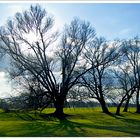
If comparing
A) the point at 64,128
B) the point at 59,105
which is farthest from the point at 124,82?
the point at 64,128

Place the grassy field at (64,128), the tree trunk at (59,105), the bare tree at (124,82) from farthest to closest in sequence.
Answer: the bare tree at (124,82), the tree trunk at (59,105), the grassy field at (64,128)

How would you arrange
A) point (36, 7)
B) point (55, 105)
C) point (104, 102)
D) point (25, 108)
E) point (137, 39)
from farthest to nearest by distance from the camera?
point (137, 39) < point (104, 102) < point (55, 105) < point (36, 7) < point (25, 108)

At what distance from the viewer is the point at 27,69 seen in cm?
3092

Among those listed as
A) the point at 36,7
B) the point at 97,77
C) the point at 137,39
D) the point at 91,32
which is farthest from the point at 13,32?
the point at 137,39

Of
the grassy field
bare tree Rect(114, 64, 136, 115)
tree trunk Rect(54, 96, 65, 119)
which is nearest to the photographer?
the grassy field

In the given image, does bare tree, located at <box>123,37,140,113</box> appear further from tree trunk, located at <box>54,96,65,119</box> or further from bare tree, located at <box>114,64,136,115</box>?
tree trunk, located at <box>54,96,65,119</box>

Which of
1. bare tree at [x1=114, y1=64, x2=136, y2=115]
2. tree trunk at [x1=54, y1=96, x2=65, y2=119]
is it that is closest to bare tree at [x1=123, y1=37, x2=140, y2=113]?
bare tree at [x1=114, y1=64, x2=136, y2=115]

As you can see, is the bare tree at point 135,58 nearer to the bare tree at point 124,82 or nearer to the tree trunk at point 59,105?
the bare tree at point 124,82

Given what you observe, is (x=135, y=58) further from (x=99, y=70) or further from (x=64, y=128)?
(x=64, y=128)

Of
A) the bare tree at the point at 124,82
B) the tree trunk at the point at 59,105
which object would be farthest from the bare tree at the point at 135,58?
the tree trunk at the point at 59,105

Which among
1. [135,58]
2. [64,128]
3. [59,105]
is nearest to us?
[64,128]

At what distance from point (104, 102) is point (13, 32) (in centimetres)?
1318

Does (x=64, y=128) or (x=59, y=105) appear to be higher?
(x=59, y=105)

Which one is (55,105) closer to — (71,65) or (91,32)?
(71,65)
